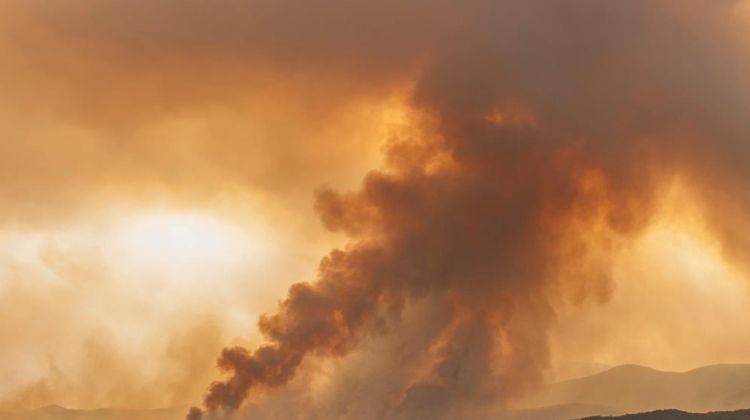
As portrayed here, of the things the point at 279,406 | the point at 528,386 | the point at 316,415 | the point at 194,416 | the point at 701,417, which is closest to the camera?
the point at 701,417

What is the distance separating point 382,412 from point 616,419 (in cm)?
4263

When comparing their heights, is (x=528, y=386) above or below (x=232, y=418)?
above

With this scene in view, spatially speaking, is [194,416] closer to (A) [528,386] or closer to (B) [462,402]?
(B) [462,402]

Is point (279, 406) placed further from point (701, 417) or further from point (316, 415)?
point (701, 417)

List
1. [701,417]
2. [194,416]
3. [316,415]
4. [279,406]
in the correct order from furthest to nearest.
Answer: [316,415], [279,406], [194,416], [701,417]

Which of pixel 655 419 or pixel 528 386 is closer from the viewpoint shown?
pixel 655 419

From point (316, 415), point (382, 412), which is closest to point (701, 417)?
→ point (382, 412)

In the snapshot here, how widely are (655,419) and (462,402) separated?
3806cm

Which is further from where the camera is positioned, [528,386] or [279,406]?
[528,386]

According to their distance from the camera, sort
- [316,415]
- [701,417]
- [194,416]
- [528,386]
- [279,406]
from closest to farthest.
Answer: [701,417] < [194,416] < [279,406] < [316,415] < [528,386]

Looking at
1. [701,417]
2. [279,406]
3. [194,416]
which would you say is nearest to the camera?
[701,417]

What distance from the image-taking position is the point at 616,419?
12512 cm

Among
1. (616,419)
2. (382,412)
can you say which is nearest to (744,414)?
(616,419)

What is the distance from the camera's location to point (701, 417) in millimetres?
119000
